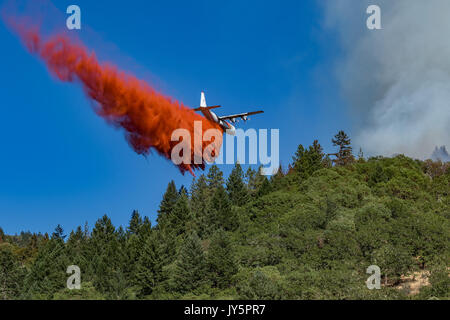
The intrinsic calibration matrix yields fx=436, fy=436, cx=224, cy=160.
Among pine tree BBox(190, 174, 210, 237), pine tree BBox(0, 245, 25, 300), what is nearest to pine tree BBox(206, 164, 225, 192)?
pine tree BBox(190, 174, 210, 237)

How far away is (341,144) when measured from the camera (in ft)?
407

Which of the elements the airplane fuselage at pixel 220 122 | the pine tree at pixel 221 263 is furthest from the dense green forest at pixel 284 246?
the airplane fuselage at pixel 220 122

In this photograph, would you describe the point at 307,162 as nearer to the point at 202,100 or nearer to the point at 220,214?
the point at 220,214

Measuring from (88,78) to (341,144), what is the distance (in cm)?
9522

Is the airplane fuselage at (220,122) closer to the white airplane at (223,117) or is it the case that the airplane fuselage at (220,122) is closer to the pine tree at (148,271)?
the white airplane at (223,117)

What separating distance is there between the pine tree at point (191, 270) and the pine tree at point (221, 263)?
1078 millimetres

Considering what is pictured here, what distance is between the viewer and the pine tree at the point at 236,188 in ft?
353

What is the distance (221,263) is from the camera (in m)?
53.1

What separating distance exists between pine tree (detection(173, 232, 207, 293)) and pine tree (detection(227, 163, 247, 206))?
173 feet

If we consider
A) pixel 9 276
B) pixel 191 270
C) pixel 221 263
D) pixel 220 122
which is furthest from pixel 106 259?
pixel 220 122

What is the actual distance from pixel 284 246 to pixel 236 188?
49647 mm

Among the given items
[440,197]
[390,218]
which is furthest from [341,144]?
[390,218]

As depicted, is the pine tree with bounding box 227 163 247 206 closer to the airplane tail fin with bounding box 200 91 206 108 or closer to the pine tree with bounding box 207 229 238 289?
the pine tree with bounding box 207 229 238 289
